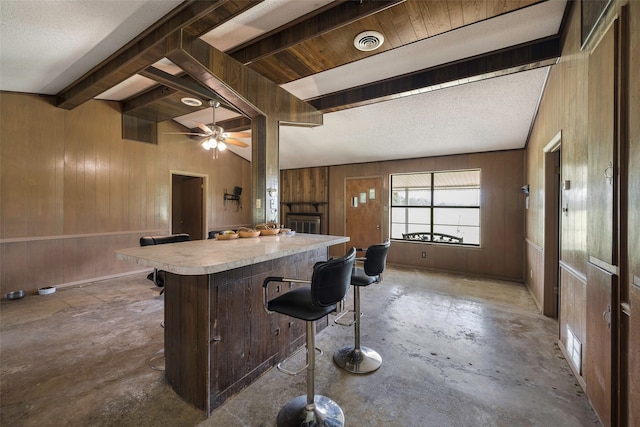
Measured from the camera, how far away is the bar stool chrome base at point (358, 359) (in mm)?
2111

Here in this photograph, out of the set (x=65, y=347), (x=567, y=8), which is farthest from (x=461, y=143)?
(x=65, y=347)

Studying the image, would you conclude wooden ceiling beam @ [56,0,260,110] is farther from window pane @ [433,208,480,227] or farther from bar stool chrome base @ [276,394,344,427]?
window pane @ [433,208,480,227]

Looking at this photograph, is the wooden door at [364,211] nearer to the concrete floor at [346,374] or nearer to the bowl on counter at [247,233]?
the concrete floor at [346,374]

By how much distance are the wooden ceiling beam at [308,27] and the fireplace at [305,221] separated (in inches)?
180

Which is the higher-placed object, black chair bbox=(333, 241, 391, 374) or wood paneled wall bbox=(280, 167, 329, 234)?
wood paneled wall bbox=(280, 167, 329, 234)

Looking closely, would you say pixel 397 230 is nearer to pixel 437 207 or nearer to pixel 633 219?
pixel 437 207

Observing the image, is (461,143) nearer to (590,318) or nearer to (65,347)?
(590,318)

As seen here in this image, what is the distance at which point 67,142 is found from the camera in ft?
13.7

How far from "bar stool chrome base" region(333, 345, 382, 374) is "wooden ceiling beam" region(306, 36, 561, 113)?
9.72ft

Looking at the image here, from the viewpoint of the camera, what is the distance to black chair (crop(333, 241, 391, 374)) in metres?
2.13

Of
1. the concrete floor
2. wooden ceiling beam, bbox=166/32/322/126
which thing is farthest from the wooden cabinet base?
wooden ceiling beam, bbox=166/32/322/126

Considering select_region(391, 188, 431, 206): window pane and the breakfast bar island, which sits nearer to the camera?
the breakfast bar island

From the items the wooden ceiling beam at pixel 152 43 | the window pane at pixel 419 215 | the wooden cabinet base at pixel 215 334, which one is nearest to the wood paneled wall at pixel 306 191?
the window pane at pixel 419 215

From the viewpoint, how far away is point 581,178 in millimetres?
1910
